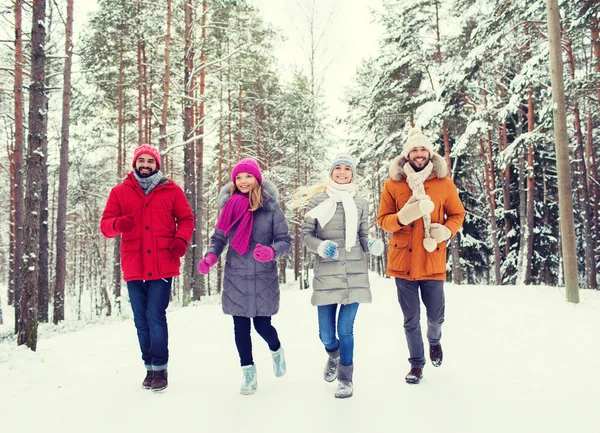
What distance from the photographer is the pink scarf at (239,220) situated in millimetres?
3641

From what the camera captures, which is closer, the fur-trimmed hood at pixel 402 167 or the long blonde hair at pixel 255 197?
the long blonde hair at pixel 255 197

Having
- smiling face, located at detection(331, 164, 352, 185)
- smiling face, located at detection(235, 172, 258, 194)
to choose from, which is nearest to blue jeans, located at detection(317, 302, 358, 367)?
smiling face, located at detection(331, 164, 352, 185)

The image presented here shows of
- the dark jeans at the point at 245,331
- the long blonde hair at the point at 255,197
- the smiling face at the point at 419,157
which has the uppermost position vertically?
the smiling face at the point at 419,157

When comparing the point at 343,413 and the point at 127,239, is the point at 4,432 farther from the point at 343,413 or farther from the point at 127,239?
the point at 343,413

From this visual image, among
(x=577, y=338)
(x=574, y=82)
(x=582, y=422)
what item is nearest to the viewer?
(x=582, y=422)

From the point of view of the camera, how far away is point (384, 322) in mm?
7043

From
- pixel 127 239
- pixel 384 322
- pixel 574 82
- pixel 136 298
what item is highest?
pixel 574 82

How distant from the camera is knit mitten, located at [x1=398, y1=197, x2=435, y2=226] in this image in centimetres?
362

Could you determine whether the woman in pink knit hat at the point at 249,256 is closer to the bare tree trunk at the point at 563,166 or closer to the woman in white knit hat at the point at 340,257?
the woman in white knit hat at the point at 340,257

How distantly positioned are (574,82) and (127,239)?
10914 millimetres

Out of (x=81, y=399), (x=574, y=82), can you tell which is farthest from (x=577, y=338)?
(x=574, y=82)

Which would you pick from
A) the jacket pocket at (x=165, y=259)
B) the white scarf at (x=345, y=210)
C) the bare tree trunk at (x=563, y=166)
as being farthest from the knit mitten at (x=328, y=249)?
the bare tree trunk at (x=563, y=166)

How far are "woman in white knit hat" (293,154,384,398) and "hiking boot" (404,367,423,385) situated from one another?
63cm

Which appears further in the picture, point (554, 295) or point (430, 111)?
point (430, 111)
